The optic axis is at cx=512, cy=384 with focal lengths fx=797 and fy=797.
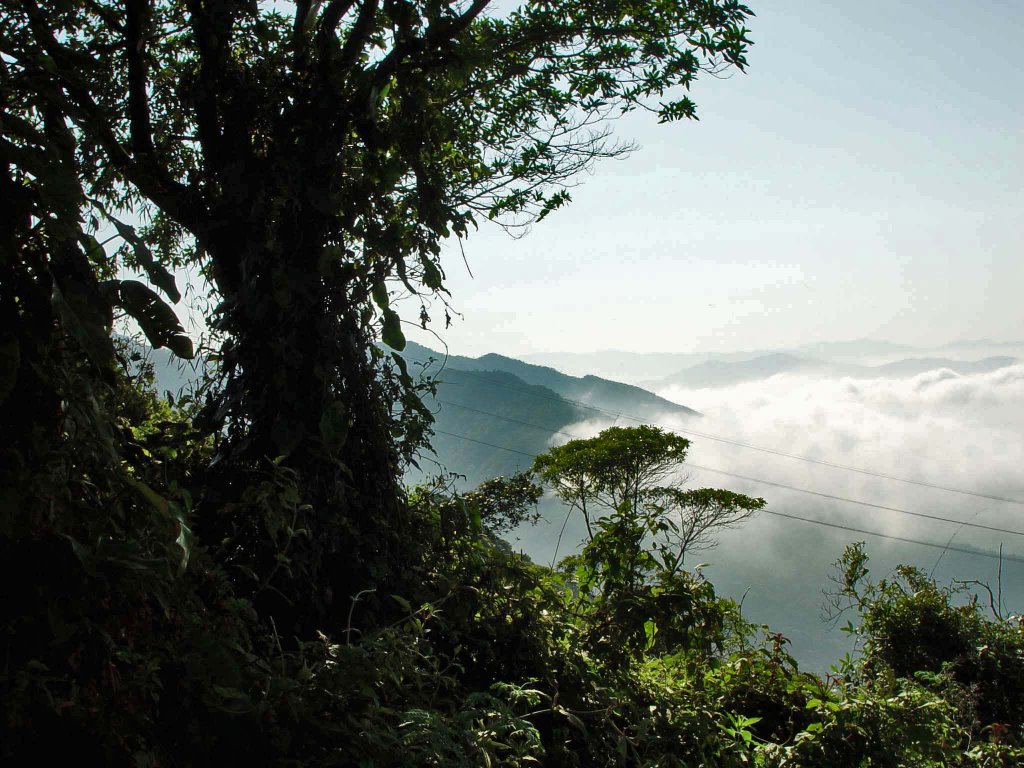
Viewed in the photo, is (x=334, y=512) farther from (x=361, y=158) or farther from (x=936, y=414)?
(x=936, y=414)

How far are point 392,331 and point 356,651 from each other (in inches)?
42.8

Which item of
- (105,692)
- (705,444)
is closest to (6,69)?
(105,692)

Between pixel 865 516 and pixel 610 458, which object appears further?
pixel 865 516

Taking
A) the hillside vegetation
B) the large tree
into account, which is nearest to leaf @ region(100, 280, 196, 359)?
the hillside vegetation

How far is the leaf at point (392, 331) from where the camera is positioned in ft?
7.54

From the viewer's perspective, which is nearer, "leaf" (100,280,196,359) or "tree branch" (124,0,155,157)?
"leaf" (100,280,196,359)

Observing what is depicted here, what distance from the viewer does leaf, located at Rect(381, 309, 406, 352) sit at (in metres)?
2.30

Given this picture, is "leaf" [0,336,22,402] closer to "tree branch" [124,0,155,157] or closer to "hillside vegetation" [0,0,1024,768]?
"hillside vegetation" [0,0,1024,768]

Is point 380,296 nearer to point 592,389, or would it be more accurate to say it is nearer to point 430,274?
point 430,274

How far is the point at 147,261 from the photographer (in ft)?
3.54

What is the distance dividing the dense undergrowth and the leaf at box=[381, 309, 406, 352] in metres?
0.49

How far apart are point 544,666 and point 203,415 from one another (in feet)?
3.84

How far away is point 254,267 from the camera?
221cm

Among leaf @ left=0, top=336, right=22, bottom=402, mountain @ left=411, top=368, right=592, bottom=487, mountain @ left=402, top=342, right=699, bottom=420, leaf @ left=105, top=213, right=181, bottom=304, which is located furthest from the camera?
mountain @ left=402, top=342, right=699, bottom=420
